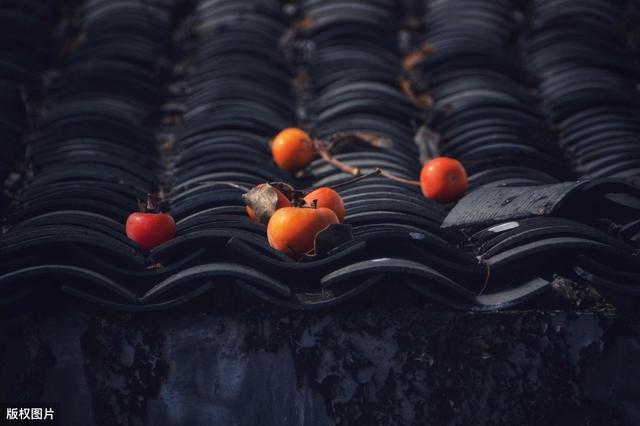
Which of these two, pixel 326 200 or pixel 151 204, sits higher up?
pixel 151 204

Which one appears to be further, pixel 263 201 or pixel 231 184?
pixel 231 184

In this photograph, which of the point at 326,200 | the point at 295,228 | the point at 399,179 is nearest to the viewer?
the point at 295,228

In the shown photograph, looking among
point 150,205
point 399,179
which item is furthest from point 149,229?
point 399,179

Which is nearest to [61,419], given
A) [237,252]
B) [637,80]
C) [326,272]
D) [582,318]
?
[237,252]

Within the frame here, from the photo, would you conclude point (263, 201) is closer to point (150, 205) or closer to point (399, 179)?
point (150, 205)

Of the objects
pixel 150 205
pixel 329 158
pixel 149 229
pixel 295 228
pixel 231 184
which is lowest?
pixel 295 228

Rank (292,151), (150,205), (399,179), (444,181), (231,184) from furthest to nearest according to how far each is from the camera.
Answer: (292,151)
(399,179)
(444,181)
(231,184)
(150,205)

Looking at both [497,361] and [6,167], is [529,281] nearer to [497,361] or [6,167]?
[497,361]

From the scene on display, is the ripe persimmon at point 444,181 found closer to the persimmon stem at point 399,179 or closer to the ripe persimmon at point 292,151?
the persimmon stem at point 399,179
